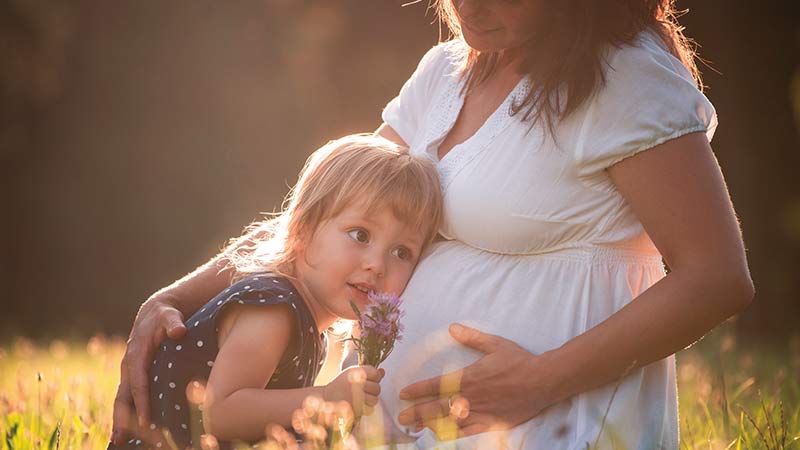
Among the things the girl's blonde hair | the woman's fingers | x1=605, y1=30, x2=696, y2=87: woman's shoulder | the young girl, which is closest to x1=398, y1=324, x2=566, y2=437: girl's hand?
the woman's fingers

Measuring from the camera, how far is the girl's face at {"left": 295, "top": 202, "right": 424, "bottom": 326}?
2.32 m

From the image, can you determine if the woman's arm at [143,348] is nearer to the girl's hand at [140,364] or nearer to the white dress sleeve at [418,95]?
the girl's hand at [140,364]

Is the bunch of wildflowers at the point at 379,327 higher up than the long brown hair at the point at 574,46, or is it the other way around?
the long brown hair at the point at 574,46

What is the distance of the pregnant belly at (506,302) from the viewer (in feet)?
7.01

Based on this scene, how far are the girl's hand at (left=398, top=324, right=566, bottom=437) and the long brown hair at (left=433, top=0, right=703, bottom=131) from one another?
1.80ft

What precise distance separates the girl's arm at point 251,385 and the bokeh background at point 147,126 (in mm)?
9006

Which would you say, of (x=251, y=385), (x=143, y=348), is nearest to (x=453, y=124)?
(x=251, y=385)

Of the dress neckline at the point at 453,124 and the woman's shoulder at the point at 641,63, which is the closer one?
the woman's shoulder at the point at 641,63

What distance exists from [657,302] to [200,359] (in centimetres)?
112

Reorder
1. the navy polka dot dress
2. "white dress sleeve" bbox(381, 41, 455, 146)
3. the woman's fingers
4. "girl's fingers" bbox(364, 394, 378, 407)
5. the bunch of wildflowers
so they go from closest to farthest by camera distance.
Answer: the bunch of wildflowers, "girl's fingers" bbox(364, 394, 378, 407), the woman's fingers, the navy polka dot dress, "white dress sleeve" bbox(381, 41, 455, 146)

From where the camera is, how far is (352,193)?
235 cm

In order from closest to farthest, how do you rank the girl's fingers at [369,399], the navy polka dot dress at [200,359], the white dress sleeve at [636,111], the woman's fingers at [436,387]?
the girl's fingers at [369,399]
the white dress sleeve at [636,111]
the woman's fingers at [436,387]
the navy polka dot dress at [200,359]

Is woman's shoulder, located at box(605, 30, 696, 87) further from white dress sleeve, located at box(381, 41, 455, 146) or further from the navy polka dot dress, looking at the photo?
the navy polka dot dress

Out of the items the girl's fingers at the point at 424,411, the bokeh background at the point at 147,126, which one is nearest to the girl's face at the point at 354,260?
the girl's fingers at the point at 424,411
